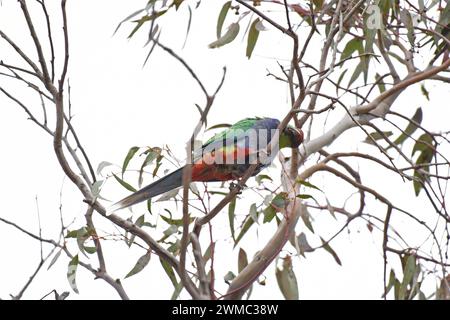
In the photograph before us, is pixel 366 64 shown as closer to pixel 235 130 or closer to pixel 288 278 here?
pixel 235 130

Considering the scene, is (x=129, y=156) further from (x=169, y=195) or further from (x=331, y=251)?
(x=331, y=251)

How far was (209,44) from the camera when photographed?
395 centimetres

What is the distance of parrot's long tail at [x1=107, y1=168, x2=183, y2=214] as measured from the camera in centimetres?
352

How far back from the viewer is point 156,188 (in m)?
3.56

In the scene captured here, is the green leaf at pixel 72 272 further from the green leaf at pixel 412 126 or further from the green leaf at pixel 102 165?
the green leaf at pixel 412 126

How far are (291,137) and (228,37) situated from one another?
0.54 m

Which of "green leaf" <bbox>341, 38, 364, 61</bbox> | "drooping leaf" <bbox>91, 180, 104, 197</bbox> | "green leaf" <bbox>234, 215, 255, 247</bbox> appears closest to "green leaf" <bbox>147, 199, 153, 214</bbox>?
"drooping leaf" <bbox>91, 180, 104, 197</bbox>

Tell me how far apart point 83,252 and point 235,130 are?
2.96 feet

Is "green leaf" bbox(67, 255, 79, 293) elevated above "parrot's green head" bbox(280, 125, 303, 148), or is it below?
below

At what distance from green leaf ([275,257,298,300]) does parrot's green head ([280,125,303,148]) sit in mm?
520

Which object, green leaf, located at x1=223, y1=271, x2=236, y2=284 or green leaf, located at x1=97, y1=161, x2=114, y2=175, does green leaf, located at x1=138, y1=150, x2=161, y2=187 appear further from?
green leaf, located at x1=223, y1=271, x2=236, y2=284

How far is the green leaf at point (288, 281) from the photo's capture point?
13.0 ft

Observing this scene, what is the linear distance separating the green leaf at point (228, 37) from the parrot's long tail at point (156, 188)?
2.23 feet
